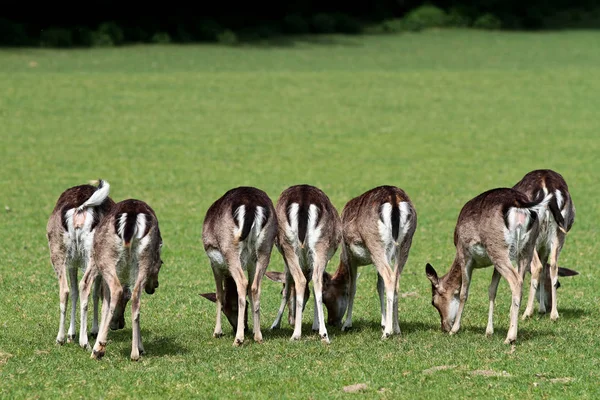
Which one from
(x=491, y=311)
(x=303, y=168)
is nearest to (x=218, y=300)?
(x=491, y=311)

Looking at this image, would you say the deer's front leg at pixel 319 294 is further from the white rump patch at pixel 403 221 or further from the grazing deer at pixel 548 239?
the grazing deer at pixel 548 239

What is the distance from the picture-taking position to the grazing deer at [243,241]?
1219 centimetres

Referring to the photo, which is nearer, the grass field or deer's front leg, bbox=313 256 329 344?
the grass field

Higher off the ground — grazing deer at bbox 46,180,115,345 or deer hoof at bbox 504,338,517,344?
grazing deer at bbox 46,180,115,345

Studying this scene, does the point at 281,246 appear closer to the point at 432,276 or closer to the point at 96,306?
the point at 432,276

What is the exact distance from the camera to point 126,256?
11539 millimetres

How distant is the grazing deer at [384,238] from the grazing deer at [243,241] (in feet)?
4.06

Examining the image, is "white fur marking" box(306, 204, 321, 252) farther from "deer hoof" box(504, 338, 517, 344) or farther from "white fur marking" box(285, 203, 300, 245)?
"deer hoof" box(504, 338, 517, 344)

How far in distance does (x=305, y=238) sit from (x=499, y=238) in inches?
88.7

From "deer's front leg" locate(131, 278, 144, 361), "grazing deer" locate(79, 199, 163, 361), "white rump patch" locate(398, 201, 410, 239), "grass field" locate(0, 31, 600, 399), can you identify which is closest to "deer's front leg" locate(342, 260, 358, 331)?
"grass field" locate(0, 31, 600, 399)

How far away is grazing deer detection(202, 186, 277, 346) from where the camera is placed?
12.2 metres

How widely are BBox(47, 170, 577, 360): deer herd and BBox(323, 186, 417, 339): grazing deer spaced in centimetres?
1

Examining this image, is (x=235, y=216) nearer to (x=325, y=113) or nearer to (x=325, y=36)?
(x=325, y=113)

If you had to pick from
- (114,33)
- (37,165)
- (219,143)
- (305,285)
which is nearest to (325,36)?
(114,33)
